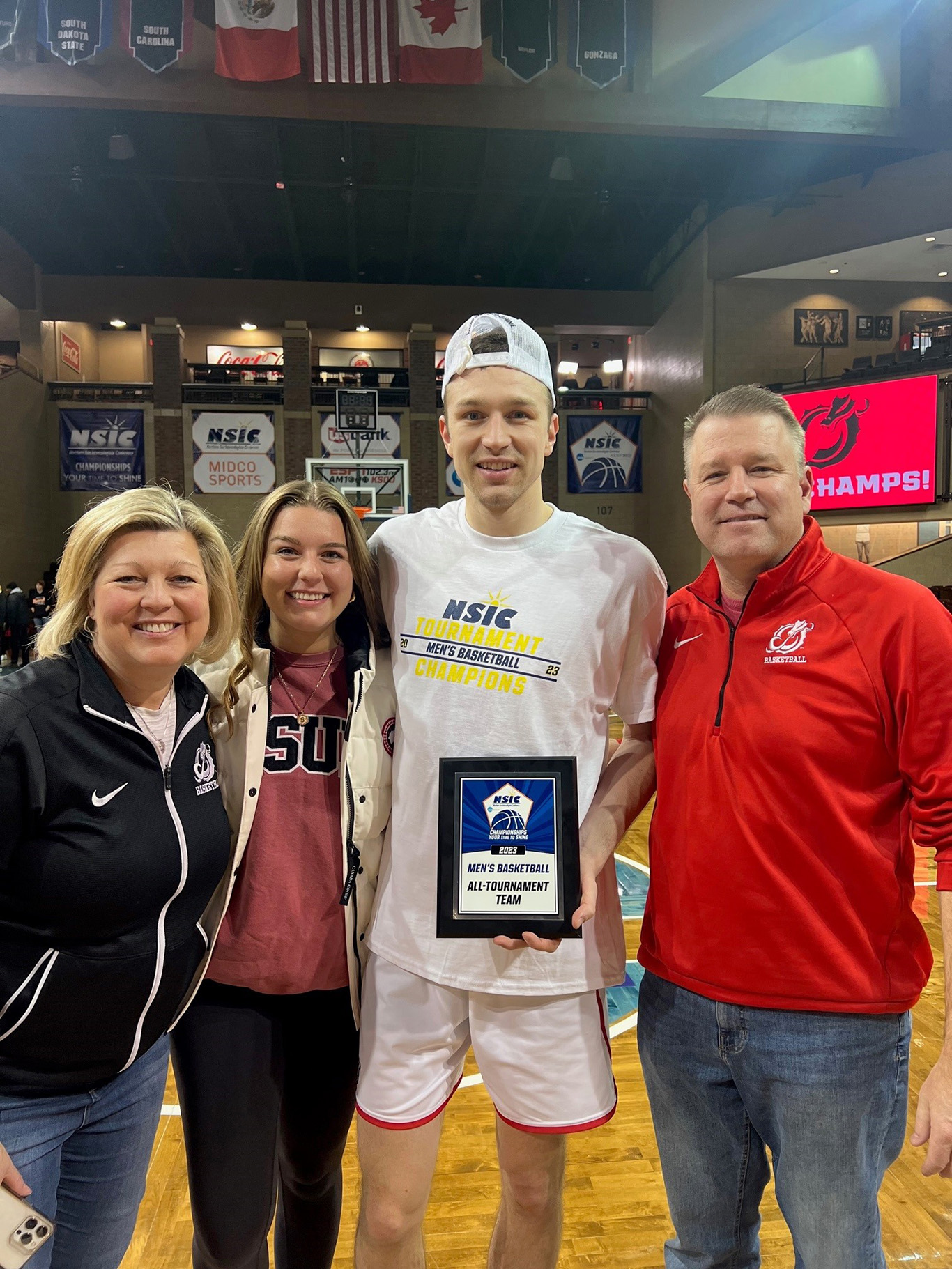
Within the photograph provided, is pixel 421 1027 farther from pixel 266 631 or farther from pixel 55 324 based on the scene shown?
pixel 55 324

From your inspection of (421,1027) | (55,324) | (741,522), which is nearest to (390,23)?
(741,522)

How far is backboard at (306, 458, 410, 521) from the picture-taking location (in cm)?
1367

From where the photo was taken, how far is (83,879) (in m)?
1.30

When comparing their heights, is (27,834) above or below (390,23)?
below

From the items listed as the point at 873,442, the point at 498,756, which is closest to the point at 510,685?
the point at 498,756

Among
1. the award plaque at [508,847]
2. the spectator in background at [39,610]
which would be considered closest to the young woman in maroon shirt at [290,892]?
the award plaque at [508,847]

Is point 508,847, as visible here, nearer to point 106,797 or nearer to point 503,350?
point 106,797

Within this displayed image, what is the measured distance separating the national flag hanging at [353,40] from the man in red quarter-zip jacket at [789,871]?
958 cm

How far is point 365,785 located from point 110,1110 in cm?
74

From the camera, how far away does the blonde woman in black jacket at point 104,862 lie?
1302 mm

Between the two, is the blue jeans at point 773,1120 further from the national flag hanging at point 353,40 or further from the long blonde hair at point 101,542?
the national flag hanging at point 353,40

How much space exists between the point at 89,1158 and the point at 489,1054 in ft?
2.50

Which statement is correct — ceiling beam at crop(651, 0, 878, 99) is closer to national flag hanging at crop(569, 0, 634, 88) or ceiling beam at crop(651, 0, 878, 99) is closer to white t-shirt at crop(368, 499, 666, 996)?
national flag hanging at crop(569, 0, 634, 88)

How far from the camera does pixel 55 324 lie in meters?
17.7
